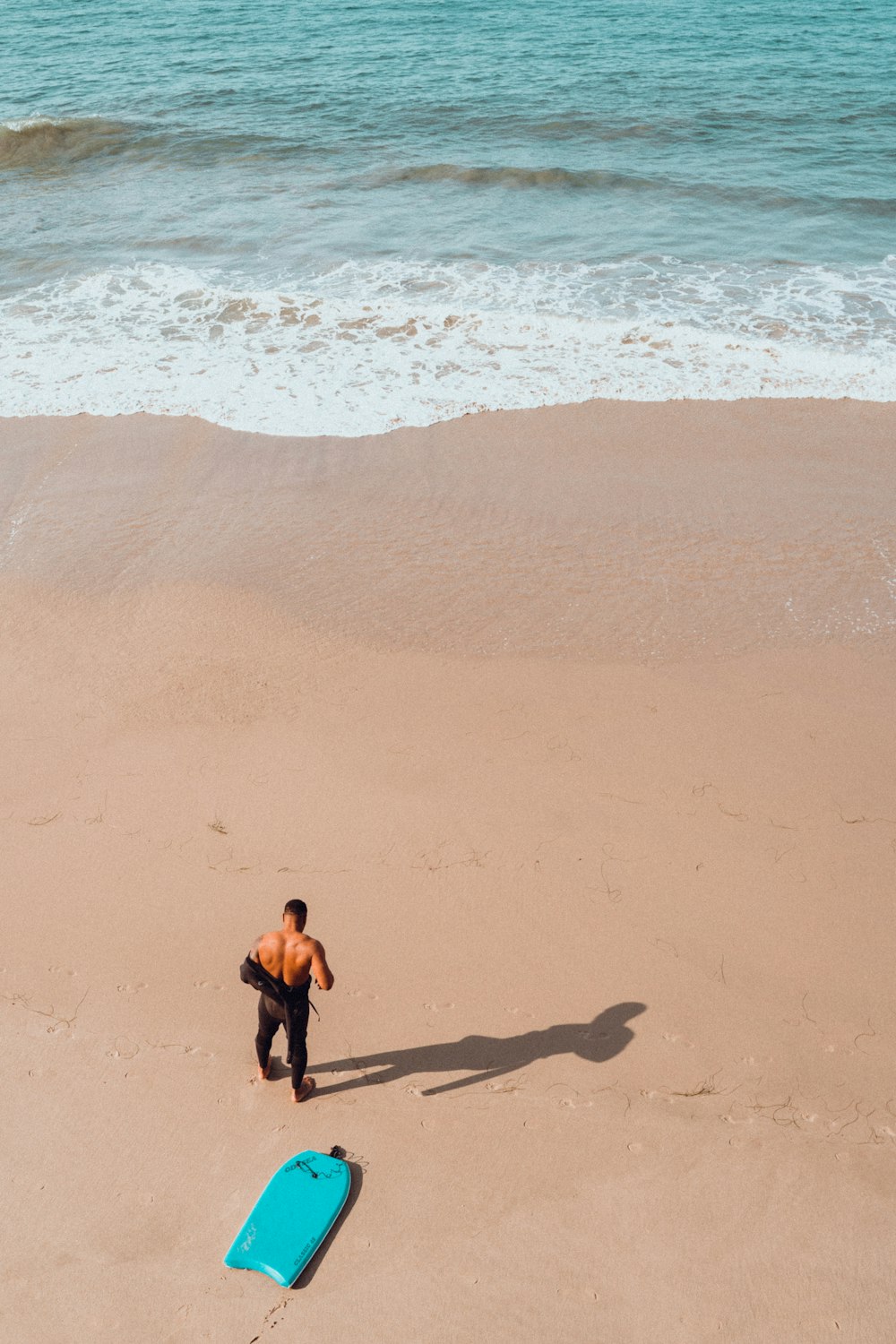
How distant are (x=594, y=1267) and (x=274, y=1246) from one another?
1.45 metres

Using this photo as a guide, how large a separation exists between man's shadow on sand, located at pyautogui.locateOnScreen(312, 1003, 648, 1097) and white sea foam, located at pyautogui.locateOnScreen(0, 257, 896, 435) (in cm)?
729

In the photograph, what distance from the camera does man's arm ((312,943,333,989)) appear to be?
4.43 m

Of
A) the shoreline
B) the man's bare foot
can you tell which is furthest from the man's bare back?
the shoreline

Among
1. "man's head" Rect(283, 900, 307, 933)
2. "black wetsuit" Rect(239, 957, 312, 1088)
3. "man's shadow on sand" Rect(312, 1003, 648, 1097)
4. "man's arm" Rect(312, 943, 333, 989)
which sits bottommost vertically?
"man's shadow on sand" Rect(312, 1003, 648, 1097)

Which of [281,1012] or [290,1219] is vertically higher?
[281,1012]

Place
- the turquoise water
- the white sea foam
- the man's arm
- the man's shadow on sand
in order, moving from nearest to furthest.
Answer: the man's arm, the man's shadow on sand, the white sea foam, the turquoise water

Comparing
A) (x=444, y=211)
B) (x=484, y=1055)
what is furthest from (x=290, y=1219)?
(x=444, y=211)

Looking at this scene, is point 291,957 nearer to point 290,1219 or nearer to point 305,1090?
point 305,1090

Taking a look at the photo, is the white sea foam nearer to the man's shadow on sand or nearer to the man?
the man

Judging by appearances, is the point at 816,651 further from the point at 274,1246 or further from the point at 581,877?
the point at 274,1246

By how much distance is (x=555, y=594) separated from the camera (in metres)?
8.12

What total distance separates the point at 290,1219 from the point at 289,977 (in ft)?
3.45

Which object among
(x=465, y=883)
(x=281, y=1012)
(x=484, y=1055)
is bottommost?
(x=484, y=1055)

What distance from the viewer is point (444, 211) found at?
16.5 m
